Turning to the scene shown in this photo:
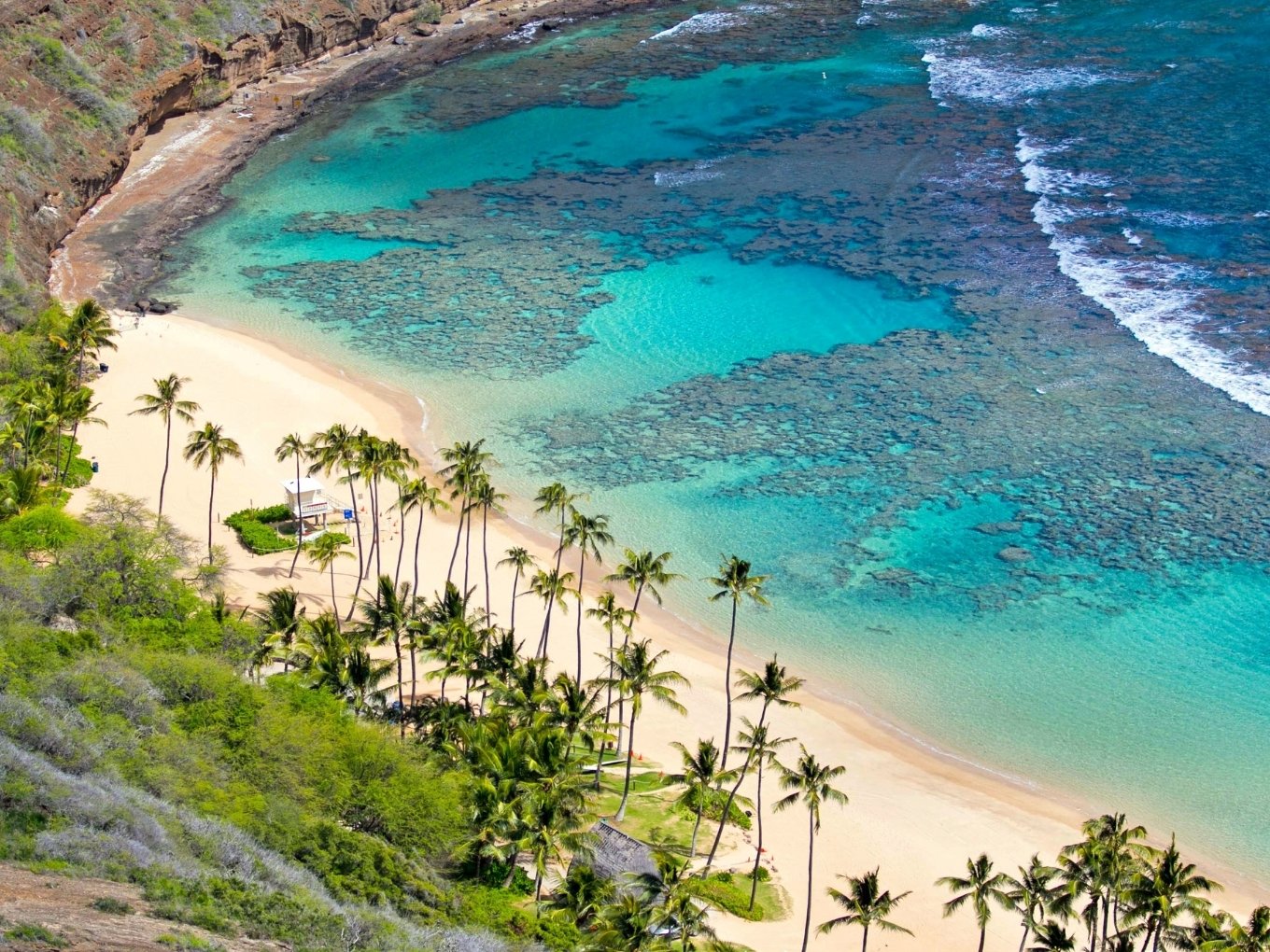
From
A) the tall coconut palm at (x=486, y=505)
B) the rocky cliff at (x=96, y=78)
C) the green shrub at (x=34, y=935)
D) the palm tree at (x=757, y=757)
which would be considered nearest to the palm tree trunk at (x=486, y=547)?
the tall coconut palm at (x=486, y=505)

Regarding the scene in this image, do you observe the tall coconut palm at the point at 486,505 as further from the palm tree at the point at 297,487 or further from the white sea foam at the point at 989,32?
the white sea foam at the point at 989,32

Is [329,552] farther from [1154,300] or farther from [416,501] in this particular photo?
[1154,300]

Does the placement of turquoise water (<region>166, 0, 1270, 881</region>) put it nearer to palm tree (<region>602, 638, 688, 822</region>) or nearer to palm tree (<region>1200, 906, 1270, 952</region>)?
palm tree (<region>602, 638, 688, 822</region>)

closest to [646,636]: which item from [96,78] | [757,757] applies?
[757,757]

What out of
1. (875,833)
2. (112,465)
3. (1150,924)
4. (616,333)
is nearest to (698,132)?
(616,333)

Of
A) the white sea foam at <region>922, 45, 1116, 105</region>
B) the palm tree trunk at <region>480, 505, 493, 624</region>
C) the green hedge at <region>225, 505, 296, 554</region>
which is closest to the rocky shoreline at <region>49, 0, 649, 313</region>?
the green hedge at <region>225, 505, 296, 554</region>

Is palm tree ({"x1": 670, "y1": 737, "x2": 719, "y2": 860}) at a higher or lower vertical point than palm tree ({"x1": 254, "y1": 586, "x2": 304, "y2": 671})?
lower

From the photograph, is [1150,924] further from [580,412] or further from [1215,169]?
[1215,169]
